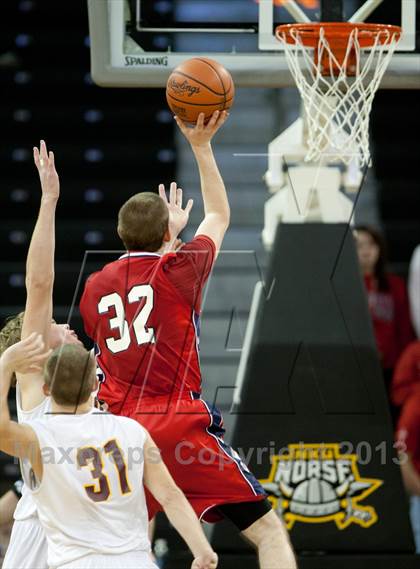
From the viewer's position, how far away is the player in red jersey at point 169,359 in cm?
499

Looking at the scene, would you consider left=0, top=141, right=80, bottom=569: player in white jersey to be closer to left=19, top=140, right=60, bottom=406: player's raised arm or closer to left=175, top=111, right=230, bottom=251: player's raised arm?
left=19, top=140, right=60, bottom=406: player's raised arm

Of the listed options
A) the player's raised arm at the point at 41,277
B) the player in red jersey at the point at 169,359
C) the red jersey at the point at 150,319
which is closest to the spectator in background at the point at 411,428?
the player in red jersey at the point at 169,359

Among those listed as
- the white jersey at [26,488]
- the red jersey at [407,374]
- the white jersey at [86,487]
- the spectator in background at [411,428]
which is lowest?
the spectator in background at [411,428]

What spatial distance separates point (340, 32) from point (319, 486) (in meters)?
2.37

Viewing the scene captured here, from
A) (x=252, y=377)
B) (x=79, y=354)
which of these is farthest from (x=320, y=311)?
(x=79, y=354)

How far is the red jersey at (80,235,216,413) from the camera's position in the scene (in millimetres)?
5031

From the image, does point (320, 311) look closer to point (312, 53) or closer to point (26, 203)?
point (312, 53)

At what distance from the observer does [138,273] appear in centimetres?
506

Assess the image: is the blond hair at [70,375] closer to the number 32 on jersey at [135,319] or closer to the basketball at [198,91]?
the number 32 on jersey at [135,319]

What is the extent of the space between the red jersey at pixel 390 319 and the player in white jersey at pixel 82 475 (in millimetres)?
4367

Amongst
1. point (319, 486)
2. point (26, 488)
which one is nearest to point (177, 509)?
point (26, 488)

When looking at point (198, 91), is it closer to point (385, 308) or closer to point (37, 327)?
point (37, 327)

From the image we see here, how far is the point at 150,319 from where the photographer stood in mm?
5047

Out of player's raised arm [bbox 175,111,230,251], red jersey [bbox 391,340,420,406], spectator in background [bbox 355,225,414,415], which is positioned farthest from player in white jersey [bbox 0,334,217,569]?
spectator in background [bbox 355,225,414,415]
